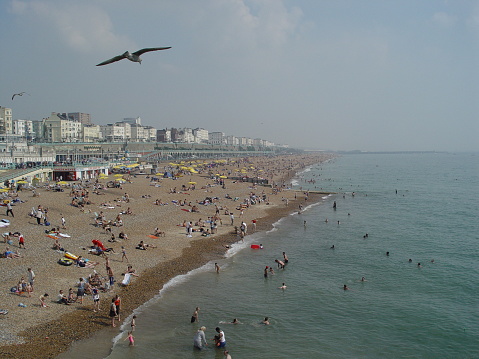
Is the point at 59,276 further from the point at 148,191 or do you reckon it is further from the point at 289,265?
the point at 148,191

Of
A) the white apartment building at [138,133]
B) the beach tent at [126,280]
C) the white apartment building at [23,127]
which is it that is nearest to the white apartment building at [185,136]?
the white apartment building at [138,133]

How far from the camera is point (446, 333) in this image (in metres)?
14.9

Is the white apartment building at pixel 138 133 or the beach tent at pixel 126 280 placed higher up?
the white apartment building at pixel 138 133

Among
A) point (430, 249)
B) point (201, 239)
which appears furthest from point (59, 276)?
point (430, 249)

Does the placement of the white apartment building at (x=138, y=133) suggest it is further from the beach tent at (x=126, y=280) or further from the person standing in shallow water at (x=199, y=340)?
the person standing in shallow water at (x=199, y=340)

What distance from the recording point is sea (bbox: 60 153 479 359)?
13.1 m

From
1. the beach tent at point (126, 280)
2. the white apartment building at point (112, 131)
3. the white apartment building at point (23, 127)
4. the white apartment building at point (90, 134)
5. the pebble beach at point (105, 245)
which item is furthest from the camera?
the white apartment building at point (112, 131)

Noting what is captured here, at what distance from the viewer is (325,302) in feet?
56.1

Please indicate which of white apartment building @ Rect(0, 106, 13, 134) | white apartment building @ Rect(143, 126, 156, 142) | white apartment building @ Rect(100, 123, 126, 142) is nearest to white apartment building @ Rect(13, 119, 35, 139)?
white apartment building @ Rect(0, 106, 13, 134)

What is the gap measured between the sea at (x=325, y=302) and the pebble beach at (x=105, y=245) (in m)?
1.06

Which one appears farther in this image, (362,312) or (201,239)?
(201,239)

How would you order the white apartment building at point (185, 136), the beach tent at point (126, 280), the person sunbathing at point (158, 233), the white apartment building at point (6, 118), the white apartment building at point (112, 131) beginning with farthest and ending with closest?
the white apartment building at point (185, 136) < the white apartment building at point (112, 131) < the white apartment building at point (6, 118) < the person sunbathing at point (158, 233) < the beach tent at point (126, 280)

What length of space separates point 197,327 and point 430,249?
1972 centimetres

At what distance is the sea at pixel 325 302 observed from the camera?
1312cm
